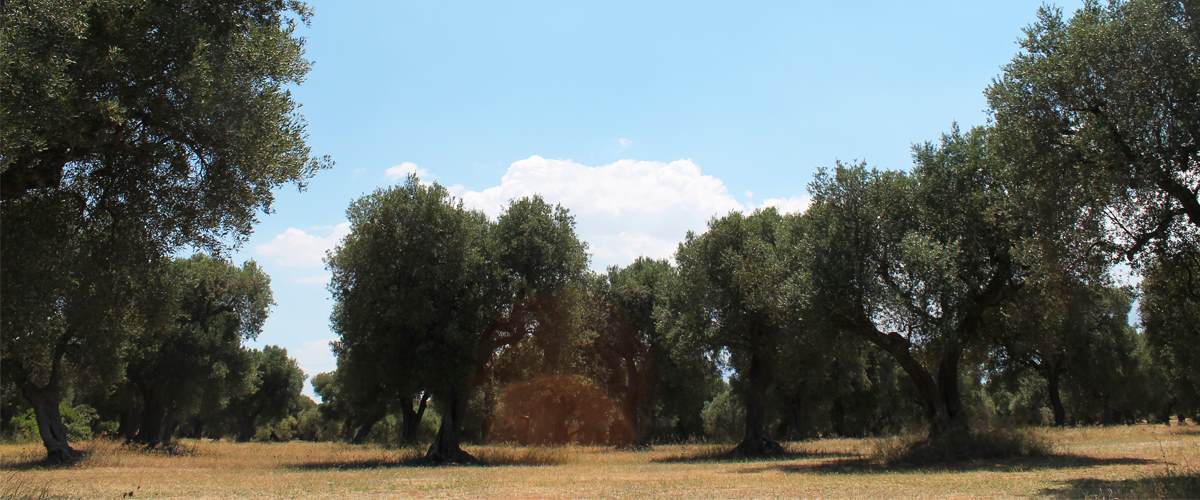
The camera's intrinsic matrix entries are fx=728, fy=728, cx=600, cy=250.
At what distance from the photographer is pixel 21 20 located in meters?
11.7

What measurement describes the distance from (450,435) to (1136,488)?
26766mm

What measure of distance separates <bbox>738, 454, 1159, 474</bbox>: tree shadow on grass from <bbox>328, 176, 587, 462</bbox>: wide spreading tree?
45.1 ft

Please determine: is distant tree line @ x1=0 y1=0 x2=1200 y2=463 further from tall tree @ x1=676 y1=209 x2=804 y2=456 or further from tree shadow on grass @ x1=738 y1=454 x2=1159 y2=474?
tree shadow on grass @ x1=738 y1=454 x2=1159 y2=474

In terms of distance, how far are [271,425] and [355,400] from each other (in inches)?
3194

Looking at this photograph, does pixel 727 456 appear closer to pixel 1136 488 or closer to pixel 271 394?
pixel 1136 488

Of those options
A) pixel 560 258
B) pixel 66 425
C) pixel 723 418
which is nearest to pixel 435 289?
pixel 560 258

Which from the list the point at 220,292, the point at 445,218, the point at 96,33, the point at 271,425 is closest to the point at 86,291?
the point at 96,33

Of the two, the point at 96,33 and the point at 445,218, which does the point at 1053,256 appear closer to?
the point at 96,33

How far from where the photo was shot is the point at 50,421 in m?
32.8

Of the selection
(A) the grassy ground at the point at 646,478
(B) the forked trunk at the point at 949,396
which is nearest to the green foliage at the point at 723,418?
(A) the grassy ground at the point at 646,478

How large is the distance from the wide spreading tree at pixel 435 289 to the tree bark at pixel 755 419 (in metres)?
11.2

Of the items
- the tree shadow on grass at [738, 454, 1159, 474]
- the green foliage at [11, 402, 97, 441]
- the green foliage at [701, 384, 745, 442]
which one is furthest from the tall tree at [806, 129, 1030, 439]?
the green foliage at [11, 402, 97, 441]

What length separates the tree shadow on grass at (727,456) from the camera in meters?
33.8

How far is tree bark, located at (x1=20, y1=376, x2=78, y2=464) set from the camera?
31922mm
